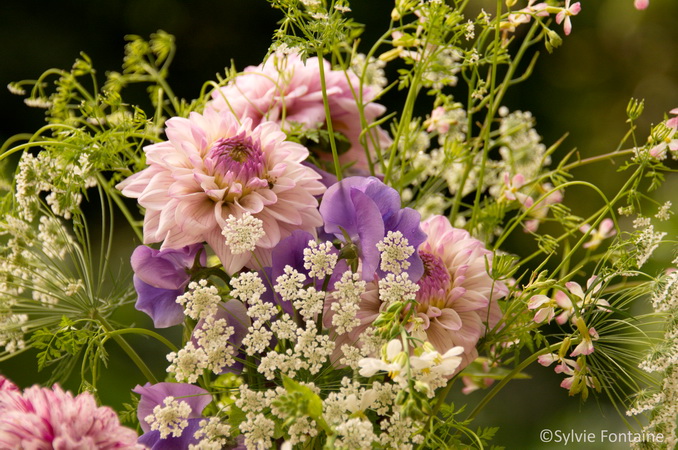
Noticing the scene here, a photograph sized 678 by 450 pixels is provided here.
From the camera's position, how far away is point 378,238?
36 centimetres

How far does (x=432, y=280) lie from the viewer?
394 millimetres

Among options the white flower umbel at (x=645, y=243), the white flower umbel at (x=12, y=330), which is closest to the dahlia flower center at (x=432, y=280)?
the white flower umbel at (x=645, y=243)

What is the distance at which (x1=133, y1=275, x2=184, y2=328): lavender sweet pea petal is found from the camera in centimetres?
40

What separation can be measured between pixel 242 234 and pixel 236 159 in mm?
61

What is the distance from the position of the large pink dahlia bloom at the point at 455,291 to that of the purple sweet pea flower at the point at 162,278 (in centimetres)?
13

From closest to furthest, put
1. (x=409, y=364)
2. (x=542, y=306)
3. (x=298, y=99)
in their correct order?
(x=409, y=364) → (x=542, y=306) → (x=298, y=99)

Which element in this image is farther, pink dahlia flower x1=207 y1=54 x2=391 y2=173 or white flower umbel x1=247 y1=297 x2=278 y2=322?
pink dahlia flower x1=207 y1=54 x2=391 y2=173

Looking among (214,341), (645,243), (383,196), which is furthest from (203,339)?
(645,243)

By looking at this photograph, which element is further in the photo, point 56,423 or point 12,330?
point 12,330

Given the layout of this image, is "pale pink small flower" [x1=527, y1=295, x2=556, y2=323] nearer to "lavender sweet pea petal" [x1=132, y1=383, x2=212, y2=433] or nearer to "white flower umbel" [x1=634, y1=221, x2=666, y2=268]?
"white flower umbel" [x1=634, y1=221, x2=666, y2=268]

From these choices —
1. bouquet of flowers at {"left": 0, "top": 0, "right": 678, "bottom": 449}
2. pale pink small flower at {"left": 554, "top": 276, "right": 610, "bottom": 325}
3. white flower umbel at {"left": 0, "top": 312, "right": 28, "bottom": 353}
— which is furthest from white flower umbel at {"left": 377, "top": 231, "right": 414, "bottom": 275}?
white flower umbel at {"left": 0, "top": 312, "right": 28, "bottom": 353}

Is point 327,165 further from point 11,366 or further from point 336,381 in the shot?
point 11,366

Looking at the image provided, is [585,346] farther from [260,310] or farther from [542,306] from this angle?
[260,310]

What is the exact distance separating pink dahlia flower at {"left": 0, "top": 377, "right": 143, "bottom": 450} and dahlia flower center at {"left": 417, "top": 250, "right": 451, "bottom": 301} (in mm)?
169
